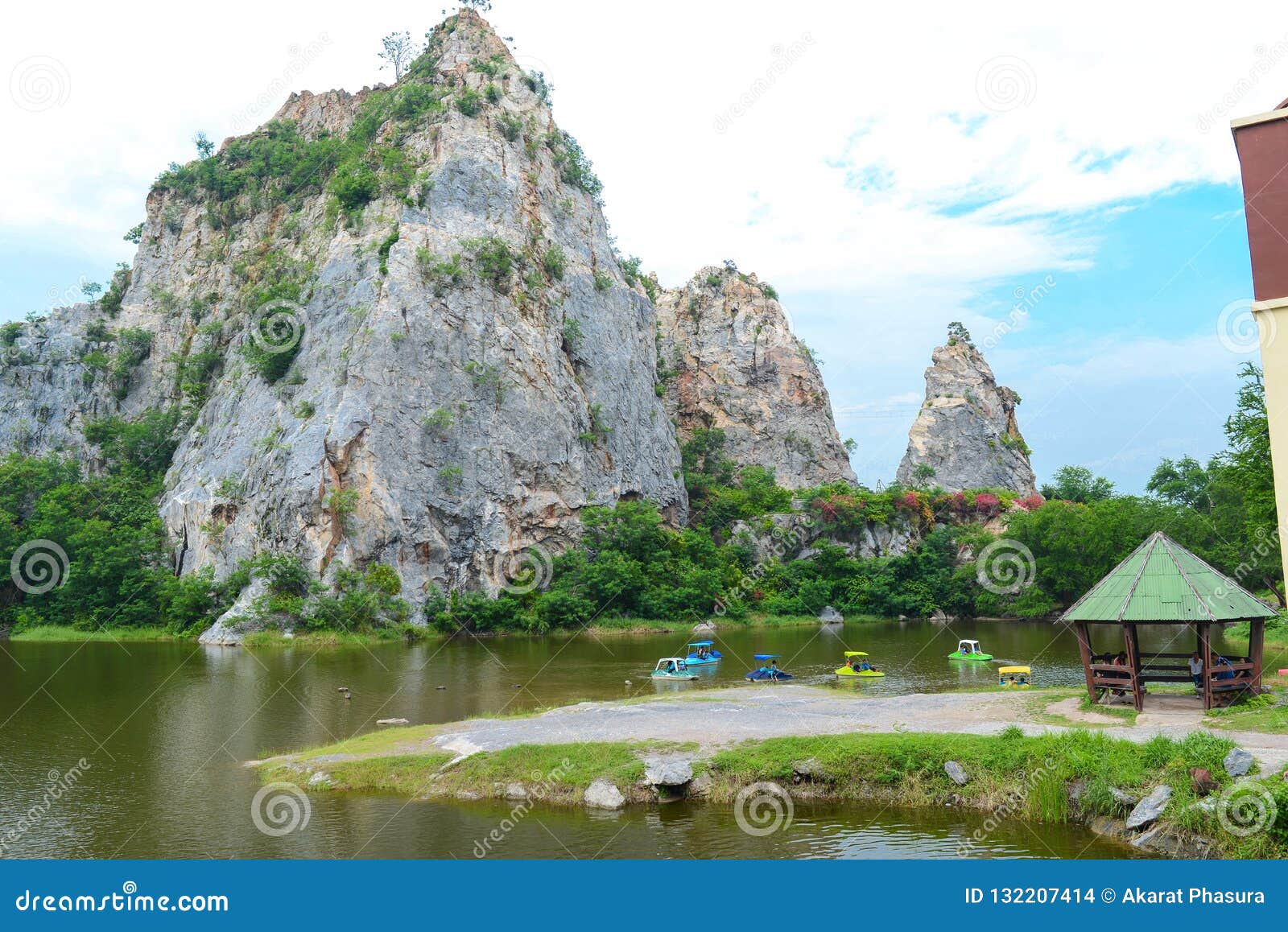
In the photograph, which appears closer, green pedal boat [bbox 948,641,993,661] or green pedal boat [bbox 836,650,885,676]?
green pedal boat [bbox 836,650,885,676]

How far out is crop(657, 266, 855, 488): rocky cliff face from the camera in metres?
86.6

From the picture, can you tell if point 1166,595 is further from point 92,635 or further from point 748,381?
point 748,381

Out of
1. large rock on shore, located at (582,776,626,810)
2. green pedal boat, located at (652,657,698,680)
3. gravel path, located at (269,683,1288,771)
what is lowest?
green pedal boat, located at (652,657,698,680)

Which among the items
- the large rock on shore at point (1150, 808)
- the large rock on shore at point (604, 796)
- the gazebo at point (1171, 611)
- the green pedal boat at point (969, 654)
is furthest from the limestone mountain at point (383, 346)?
the large rock on shore at point (1150, 808)

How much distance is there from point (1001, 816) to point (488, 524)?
4497cm

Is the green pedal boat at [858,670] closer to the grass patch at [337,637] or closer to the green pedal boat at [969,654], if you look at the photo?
the green pedal boat at [969,654]

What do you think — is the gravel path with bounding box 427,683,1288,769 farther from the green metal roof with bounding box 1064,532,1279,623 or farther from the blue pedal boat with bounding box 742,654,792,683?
the blue pedal boat with bounding box 742,654,792,683

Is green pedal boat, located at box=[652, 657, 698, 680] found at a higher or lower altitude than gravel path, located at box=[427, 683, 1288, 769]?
lower

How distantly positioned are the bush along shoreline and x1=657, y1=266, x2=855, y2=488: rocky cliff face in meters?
15.7

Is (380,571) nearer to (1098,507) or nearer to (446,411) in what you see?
(446,411)

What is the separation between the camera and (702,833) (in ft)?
43.2

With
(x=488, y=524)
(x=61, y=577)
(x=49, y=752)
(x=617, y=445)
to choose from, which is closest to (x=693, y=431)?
(x=617, y=445)

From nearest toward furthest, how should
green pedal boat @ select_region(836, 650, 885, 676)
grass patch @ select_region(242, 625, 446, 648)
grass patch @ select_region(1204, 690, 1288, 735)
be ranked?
grass patch @ select_region(1204, 690, 1288, 735)
green pedal boat @ select_region(836, 650, 885, 676)
grass patch @ select_region(242, 625, 446, 648)

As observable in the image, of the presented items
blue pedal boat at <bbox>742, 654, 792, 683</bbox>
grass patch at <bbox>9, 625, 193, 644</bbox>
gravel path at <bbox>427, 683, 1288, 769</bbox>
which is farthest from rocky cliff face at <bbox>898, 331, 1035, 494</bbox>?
gravel path at <bbox>427, 683, 1288, 769</bbox>
